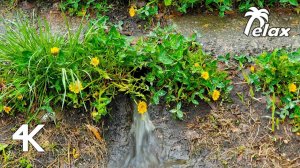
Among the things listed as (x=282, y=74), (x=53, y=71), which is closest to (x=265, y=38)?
(x=282, y=74)

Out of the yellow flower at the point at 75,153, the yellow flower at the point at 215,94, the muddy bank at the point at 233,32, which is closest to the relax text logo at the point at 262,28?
the muddy bank at the point at 233,32

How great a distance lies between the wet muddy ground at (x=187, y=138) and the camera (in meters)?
2.83

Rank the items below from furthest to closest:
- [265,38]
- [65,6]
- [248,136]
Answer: [65,6], [265,38], [248,136]

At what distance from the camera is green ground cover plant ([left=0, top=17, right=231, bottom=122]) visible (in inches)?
116

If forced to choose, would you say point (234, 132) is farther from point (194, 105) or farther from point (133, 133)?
point (133, 133)

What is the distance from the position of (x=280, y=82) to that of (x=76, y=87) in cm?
121

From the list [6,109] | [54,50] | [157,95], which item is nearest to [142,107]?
[157,95]

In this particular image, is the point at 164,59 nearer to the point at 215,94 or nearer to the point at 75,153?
the point at 215,94

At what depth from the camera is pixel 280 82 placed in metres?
3.00

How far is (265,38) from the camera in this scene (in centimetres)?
337

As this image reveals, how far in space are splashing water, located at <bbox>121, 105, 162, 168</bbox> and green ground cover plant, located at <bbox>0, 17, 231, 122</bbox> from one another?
148 millimetres

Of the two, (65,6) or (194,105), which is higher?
(65,6)

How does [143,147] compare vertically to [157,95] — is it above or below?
below

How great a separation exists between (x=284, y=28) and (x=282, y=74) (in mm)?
611
